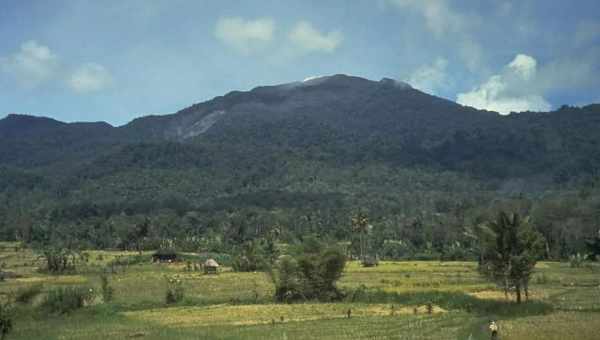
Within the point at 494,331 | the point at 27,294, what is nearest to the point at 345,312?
the point at 494,331

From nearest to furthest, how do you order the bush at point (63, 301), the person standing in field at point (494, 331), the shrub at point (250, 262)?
the person standing in field at point (494, 331)
the bush at point (63, 301)
the shrub at point (250, 262)

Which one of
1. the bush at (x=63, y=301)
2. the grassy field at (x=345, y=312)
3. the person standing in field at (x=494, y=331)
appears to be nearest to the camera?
the person standing in field at (x=494, y=331)

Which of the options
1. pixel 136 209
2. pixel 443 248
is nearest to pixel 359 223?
pixel 443 248

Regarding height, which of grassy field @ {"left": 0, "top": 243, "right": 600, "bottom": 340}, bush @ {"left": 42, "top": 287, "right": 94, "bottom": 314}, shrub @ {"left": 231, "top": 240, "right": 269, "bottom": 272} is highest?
shrub @ {"left": 231, "top": 240, "right": 269, "bottom": 272}

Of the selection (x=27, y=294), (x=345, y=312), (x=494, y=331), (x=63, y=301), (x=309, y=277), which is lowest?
(x=345, y=312)

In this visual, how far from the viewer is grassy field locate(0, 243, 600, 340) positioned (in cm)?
3609

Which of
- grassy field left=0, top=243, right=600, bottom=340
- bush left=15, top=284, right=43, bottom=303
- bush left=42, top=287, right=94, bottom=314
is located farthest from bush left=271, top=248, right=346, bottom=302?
bush left=15, top=284, right=43, bottom=303

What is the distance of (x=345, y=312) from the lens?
47.1m

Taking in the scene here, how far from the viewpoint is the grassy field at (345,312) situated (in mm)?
→ 36094

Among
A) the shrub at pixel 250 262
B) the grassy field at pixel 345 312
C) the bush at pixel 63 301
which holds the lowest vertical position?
the grassy field at pixel 345 312

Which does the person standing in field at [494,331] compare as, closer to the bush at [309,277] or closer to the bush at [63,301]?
the bush at [309,277]

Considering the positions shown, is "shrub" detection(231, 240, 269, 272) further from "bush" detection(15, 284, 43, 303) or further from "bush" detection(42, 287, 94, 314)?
"bush" detection(15, 284, 43, 303)

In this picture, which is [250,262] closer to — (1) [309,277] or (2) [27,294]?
(1) [309,277]

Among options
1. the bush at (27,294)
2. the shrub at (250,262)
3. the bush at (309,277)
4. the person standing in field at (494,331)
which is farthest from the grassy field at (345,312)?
the shrub at (250,262)
